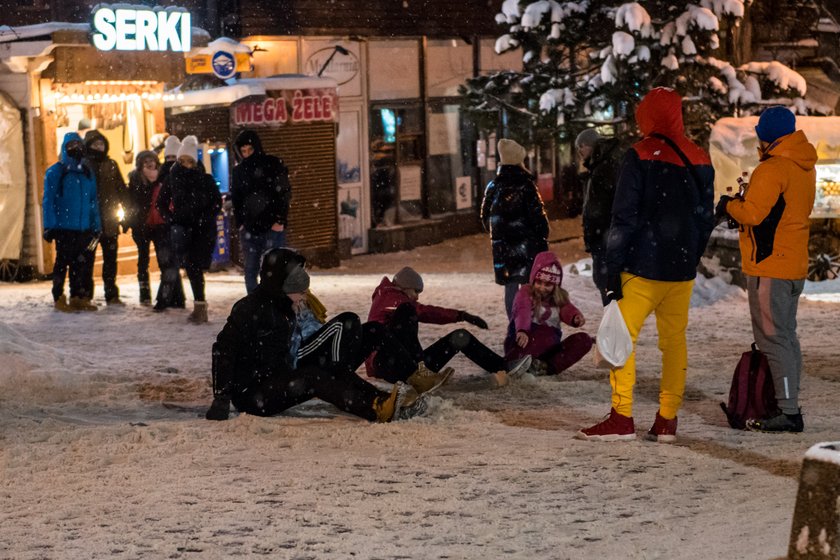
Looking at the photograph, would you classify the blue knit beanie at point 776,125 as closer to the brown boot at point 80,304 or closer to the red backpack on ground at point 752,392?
the red backpack on ground at point 752,392

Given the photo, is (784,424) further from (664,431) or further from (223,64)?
(223,64)

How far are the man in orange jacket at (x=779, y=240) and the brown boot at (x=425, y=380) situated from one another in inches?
84.5

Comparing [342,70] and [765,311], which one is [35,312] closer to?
[765,311]

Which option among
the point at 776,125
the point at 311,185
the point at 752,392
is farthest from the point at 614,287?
the point at 311,185

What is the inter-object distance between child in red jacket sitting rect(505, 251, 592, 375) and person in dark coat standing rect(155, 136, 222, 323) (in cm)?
452

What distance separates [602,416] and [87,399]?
11.7ft

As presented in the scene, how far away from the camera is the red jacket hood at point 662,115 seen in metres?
7.53

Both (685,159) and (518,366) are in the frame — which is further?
(518,366)

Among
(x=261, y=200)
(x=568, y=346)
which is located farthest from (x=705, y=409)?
(x=261, y=200)

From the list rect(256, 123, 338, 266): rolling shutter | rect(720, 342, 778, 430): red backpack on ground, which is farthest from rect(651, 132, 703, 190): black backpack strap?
rect(256, 123, 338, 266): rolling shutter

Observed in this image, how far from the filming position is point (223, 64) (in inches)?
798

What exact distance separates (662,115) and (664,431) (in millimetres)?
1755

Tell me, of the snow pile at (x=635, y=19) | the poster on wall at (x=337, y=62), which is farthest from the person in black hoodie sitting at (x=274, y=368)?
the poster on wall at (x=337, y=62)

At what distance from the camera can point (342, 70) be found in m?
24.2
